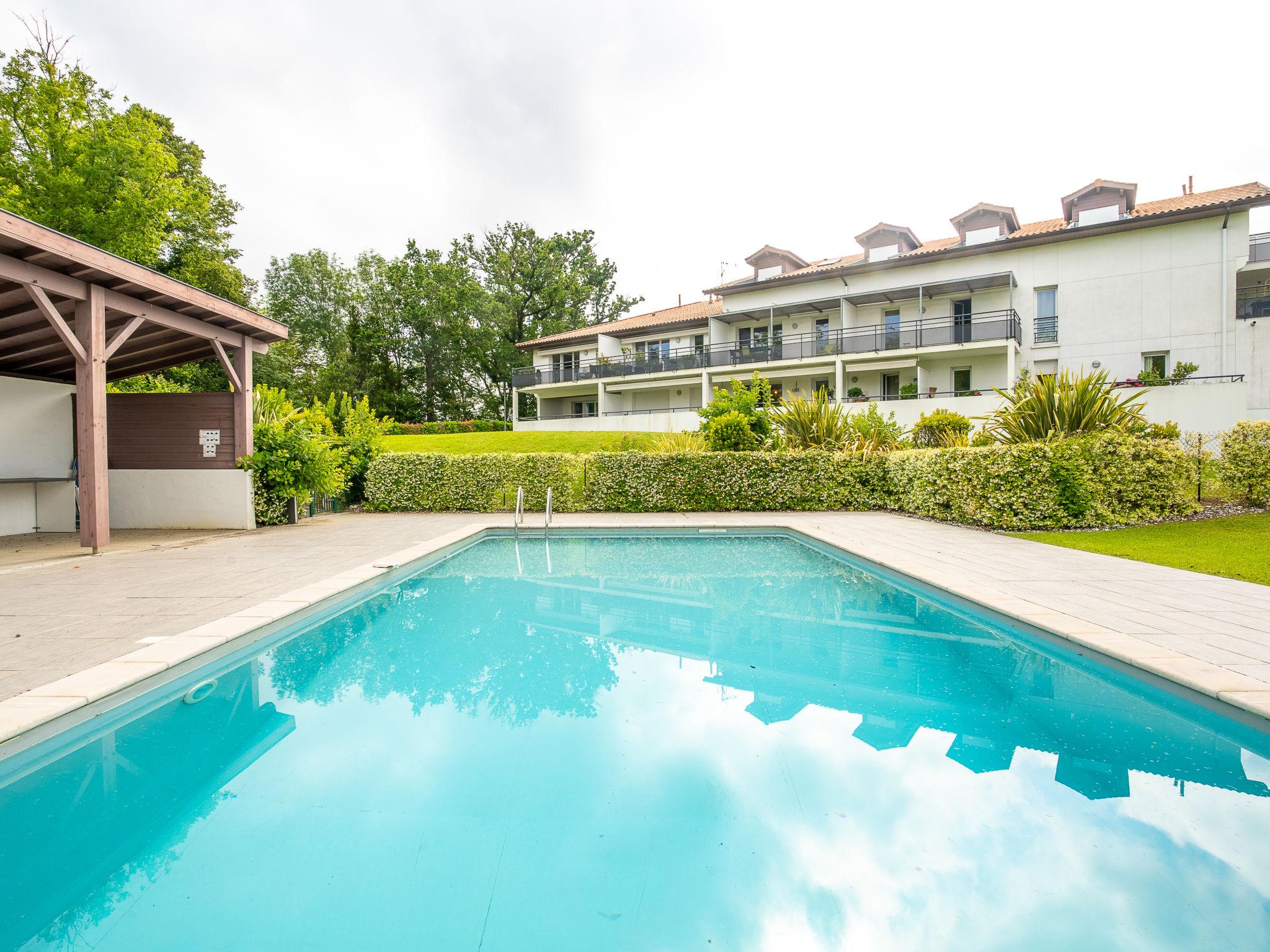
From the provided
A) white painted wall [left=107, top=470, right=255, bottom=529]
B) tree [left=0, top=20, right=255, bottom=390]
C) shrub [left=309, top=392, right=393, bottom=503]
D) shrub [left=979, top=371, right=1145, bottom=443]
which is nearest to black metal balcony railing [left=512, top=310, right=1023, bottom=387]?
shrub [left=979, top=371, right=1145, bottom=443]

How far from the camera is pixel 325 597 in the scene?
571 centimetres

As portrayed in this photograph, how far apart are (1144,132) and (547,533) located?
19.0m

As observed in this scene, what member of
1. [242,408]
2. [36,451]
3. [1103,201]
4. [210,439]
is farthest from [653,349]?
[36,451]

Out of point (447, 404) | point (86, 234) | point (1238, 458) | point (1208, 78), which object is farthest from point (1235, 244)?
point (86, 234)

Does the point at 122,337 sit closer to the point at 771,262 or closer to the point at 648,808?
the point at 648,808

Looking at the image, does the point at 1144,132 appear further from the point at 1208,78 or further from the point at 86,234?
the point at 86,234

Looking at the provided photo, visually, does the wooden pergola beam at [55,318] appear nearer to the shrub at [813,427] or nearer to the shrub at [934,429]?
the shrub at [813,427]

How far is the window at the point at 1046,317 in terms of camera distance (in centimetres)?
2175

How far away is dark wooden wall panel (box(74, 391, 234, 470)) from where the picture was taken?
11031 mm

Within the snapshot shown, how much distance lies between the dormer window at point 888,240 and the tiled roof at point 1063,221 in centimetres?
30

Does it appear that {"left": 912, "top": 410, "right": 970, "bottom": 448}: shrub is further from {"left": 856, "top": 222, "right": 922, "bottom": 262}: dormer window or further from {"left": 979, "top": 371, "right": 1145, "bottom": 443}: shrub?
{"left": 856, "top": 222, "right": 922, "bottom": 262}: dormer window

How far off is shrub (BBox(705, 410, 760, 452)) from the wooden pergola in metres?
9.48

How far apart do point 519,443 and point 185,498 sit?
1376 centimetres

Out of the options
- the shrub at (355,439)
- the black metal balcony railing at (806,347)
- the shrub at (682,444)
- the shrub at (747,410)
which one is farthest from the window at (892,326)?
the shrub at (355,439)
